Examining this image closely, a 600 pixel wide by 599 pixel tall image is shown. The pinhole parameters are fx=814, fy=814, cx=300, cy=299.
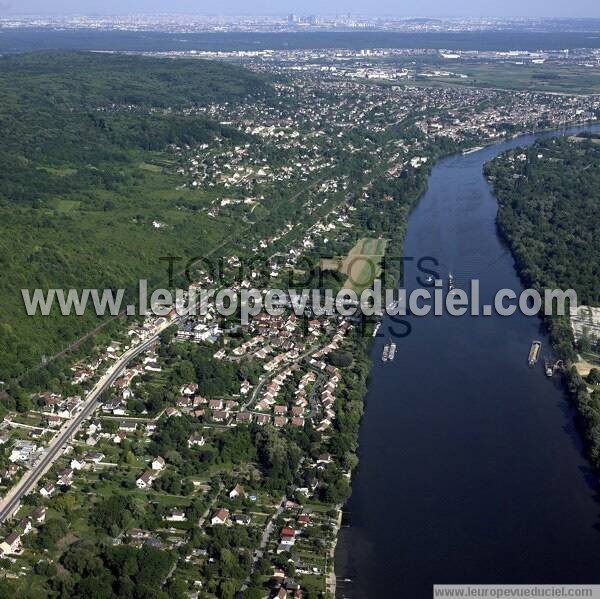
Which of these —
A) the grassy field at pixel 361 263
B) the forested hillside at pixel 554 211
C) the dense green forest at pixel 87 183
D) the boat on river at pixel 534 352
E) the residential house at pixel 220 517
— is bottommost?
the residential house at pixel 220 517

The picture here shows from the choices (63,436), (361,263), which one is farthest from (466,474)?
(361,263)

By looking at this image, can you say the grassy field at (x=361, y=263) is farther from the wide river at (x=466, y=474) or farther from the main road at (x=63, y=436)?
the main road at (x=63, y=436)

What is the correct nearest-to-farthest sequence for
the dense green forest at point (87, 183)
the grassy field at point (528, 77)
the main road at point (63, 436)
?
the main road at point (63, 436) < the dense green forest at point (87, 183) < the grassy field at point (528, 77)

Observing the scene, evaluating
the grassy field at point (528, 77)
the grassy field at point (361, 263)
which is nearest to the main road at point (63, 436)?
the grassy field at point (361, 263)

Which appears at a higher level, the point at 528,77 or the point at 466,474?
the point at 528,77

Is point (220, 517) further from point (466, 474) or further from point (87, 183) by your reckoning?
point (87, 183)

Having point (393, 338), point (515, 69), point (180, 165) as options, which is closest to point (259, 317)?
point (393, 338)

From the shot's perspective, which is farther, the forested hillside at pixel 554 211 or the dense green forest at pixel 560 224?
the forested hillside at pixel 554 211

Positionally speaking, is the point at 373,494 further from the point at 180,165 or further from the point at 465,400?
the point at 180,165
